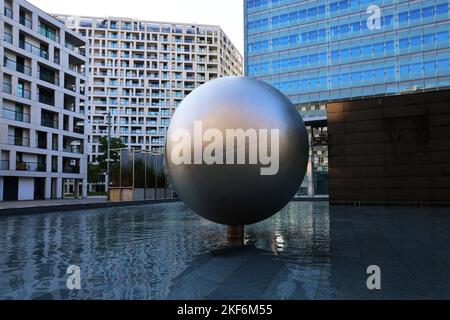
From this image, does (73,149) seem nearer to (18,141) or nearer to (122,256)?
(18,141)

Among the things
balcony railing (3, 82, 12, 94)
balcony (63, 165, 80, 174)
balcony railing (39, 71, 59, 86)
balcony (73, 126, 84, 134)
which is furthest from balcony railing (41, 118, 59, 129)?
balcony railing (3, 82, 12, 94)

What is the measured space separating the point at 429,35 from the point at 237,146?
56645 millimetres

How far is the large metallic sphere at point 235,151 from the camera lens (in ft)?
23.3

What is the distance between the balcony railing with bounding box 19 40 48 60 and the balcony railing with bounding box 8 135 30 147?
468 inches

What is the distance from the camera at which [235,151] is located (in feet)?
23.1

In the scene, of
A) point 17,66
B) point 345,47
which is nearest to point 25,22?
point 17,66

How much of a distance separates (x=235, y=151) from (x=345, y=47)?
187 feet

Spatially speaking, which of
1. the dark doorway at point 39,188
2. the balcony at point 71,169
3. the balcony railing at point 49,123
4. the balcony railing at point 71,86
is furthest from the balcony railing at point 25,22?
the dark doorway at point 39,188

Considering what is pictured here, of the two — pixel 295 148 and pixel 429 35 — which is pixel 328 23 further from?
pixel 295 148

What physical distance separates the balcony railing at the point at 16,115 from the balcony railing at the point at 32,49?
8.64 metres

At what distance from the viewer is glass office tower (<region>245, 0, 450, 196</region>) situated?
2073 inches

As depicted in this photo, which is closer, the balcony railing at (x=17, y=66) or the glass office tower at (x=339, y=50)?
the balcony railing at (x=17, y=66)

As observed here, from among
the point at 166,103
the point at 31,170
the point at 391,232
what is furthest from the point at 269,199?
the point at 166,103

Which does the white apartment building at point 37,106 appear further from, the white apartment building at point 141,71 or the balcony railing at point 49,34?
the white apartment building at point 141,71
